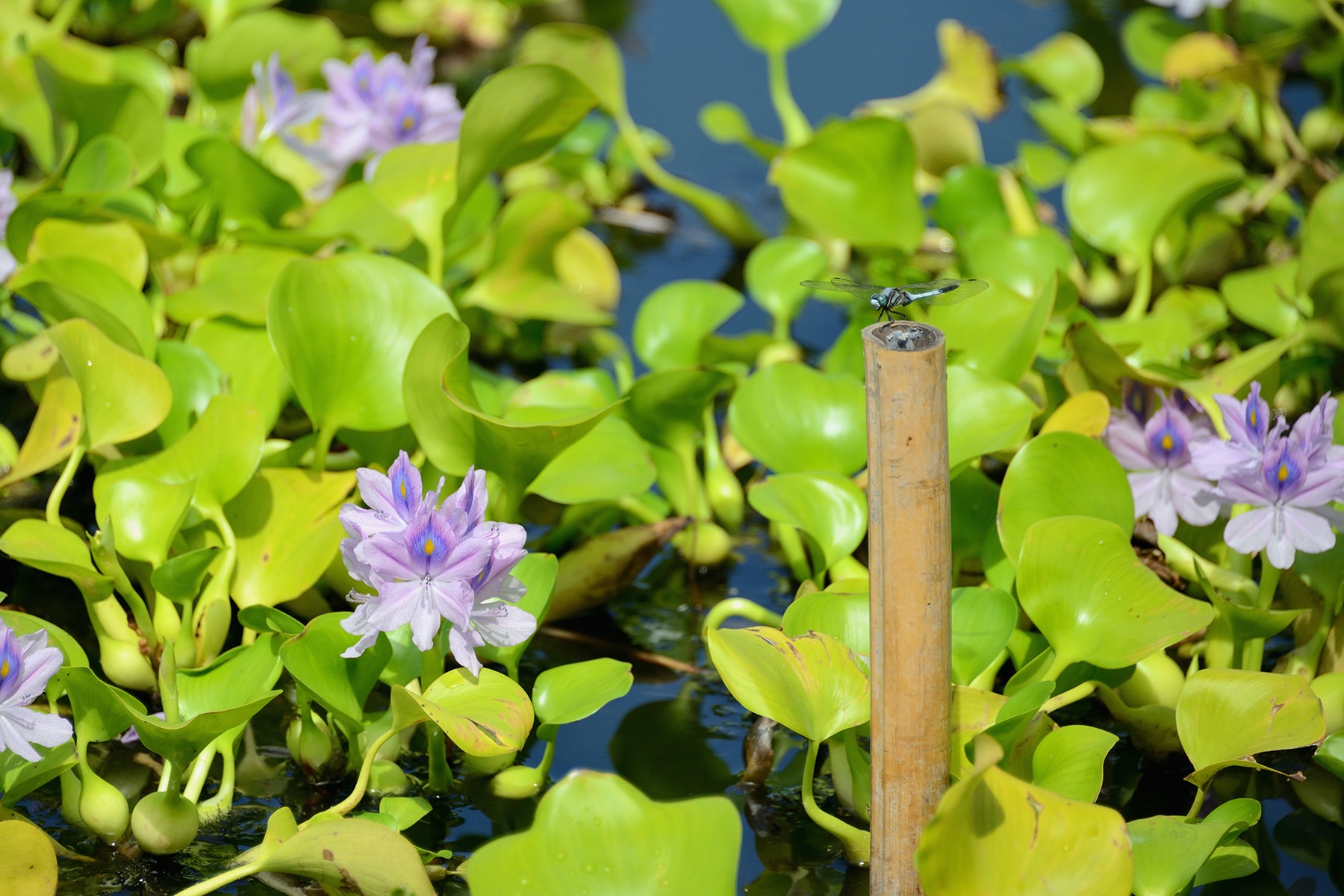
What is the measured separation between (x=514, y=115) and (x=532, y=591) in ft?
1.91

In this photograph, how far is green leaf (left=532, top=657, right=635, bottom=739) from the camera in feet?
3.56

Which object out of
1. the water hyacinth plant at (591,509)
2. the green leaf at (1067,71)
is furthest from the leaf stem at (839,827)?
the green leaf at (1067,71)

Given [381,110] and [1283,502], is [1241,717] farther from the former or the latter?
[381,110]

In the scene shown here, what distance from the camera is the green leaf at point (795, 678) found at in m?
0.99

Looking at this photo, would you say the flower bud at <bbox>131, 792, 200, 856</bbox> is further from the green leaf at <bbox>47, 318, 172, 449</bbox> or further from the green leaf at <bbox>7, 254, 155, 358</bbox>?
the green leaf at <bbox>7, 254, 155, 358</bbox>

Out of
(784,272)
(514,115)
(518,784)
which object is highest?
(514,115)

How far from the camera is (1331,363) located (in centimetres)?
168

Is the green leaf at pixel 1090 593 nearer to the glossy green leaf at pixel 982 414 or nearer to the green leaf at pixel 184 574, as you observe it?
the glossy green leaf at pixel 982 414

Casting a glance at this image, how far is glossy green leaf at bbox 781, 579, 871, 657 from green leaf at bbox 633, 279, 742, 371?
2.00ft

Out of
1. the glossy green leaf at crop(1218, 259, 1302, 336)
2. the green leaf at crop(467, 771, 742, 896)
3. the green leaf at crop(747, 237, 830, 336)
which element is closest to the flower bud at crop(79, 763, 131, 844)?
the green leaf at crop(467, 771, 742, 896)

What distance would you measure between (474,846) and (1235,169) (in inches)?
53.4

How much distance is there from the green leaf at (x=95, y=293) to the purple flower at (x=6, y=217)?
0.05 m

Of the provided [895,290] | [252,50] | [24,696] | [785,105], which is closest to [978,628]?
[895,290]

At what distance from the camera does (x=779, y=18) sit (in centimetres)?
231
